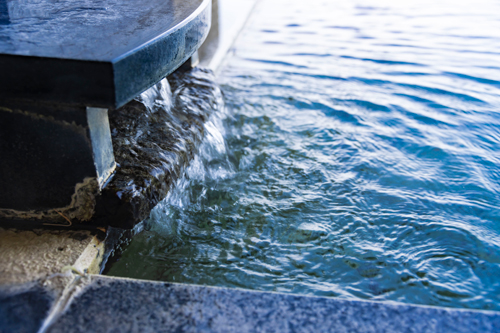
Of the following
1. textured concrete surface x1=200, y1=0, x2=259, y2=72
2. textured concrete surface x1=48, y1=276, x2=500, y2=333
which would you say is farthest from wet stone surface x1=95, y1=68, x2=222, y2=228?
textured concrete surface x1=200, y1=0, x2=259, y2=72

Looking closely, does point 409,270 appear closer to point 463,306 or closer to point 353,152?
point 463,306

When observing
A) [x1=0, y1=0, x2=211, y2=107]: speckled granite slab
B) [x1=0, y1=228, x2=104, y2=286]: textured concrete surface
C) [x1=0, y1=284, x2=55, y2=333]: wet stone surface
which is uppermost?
[x1=0, y1=0, x2=211, y2=107]: speckled granite slab

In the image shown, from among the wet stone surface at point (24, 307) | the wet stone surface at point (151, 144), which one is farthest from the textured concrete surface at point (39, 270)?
the wet stone surface at point (151, 144)

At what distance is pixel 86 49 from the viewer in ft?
5.02

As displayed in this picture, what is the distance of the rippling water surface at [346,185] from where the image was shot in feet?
6.34

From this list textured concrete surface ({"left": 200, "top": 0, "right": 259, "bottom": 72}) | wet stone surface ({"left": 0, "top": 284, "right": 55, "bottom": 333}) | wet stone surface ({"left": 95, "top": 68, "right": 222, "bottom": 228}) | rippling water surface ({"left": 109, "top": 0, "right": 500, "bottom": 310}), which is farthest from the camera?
textured concrete surface ({"left": 200, "top": 0, "right": 259, "bottom": 72})

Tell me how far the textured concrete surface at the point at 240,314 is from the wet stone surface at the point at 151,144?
1.40ft

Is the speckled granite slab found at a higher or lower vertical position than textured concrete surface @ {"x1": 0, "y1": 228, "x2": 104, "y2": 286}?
higher

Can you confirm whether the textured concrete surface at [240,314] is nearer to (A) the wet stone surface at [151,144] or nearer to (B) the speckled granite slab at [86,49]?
(A) the wet stone surface at [151,144]

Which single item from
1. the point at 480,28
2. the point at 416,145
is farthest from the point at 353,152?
the point at 480,28

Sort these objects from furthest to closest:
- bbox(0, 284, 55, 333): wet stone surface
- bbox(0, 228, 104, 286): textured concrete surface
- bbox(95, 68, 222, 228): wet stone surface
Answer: bbox(95, 68, 222, 228): wet stone surface < bbox(0, 228, 104, 286): textured concrete surface < bbox(0, 284, 55, 333): wet stone surface

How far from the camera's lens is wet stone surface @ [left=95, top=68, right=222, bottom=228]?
1.83 m

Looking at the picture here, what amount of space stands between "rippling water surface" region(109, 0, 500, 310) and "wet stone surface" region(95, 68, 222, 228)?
20cm

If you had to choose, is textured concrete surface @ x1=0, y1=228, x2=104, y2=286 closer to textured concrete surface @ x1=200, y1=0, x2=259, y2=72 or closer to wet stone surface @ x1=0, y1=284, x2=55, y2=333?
wet stone surface @ x1=0, y1=284, x2=55, y2=333
